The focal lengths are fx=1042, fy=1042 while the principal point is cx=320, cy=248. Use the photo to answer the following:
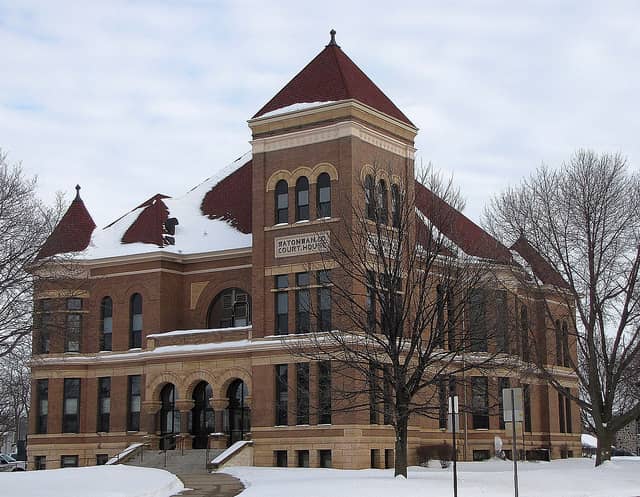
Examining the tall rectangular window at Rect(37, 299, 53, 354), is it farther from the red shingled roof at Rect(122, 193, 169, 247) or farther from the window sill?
the red shingled roof at Rect(122, 193, 169, 247)

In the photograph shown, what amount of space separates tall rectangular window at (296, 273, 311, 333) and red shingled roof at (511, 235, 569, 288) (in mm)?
9587

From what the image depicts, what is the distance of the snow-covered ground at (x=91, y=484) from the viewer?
2808 cm

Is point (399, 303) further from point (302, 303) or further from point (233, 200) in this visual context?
point (233, 200)

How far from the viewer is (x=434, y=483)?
111 feet

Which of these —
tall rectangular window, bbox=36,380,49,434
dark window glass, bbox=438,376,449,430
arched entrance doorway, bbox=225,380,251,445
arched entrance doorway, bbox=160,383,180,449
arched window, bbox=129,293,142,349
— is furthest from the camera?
tall rectangular window, bbox=36,380,49,434

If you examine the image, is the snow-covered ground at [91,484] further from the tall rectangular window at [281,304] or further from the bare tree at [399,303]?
the tall rectangular window at [281,304]

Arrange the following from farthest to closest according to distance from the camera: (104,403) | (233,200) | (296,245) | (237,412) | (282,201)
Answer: (233,200) < (104,403) < (237,412) < (282,201) < (296,245)

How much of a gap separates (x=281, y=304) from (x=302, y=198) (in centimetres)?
502

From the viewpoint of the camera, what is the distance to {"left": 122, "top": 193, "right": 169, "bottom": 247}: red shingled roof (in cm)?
5475

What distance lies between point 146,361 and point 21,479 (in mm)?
19601

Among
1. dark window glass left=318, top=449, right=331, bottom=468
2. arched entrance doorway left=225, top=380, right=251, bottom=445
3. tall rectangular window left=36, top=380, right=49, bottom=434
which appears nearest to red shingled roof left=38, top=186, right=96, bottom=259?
tall rectangular window left=36, top=380, right=49, bottom=434

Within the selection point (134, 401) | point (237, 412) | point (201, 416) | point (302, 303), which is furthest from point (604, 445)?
point (134, 401)

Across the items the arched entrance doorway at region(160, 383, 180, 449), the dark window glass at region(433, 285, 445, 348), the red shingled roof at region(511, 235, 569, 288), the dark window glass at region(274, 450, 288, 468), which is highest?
the red shingled roof at region(511, 235, 569, 288)

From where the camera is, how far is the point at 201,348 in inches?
1941
